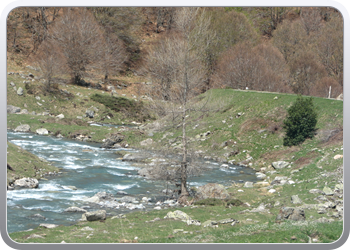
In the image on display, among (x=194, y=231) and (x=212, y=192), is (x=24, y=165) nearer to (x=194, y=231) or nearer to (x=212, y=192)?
(x=212, y=192)

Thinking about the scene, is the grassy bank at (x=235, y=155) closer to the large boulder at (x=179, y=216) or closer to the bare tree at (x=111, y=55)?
the large boulder at (x=179, y=216)

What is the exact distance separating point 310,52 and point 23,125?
40382 millimetres

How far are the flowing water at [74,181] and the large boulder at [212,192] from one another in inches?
Answer: 42.6

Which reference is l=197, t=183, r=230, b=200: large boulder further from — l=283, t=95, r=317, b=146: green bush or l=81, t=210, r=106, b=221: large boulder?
l=283, t=95, r=317, b=146: green bush

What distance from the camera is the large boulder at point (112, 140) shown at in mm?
37000

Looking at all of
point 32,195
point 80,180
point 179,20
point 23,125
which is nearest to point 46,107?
point 23,125

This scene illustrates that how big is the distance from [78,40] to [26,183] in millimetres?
36192

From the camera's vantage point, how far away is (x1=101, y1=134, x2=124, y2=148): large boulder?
121 feet

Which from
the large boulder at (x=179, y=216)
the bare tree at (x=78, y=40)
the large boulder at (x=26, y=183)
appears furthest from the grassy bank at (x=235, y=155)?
the bare tree at (x=78, y=40)

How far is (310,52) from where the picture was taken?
54.8 metres
